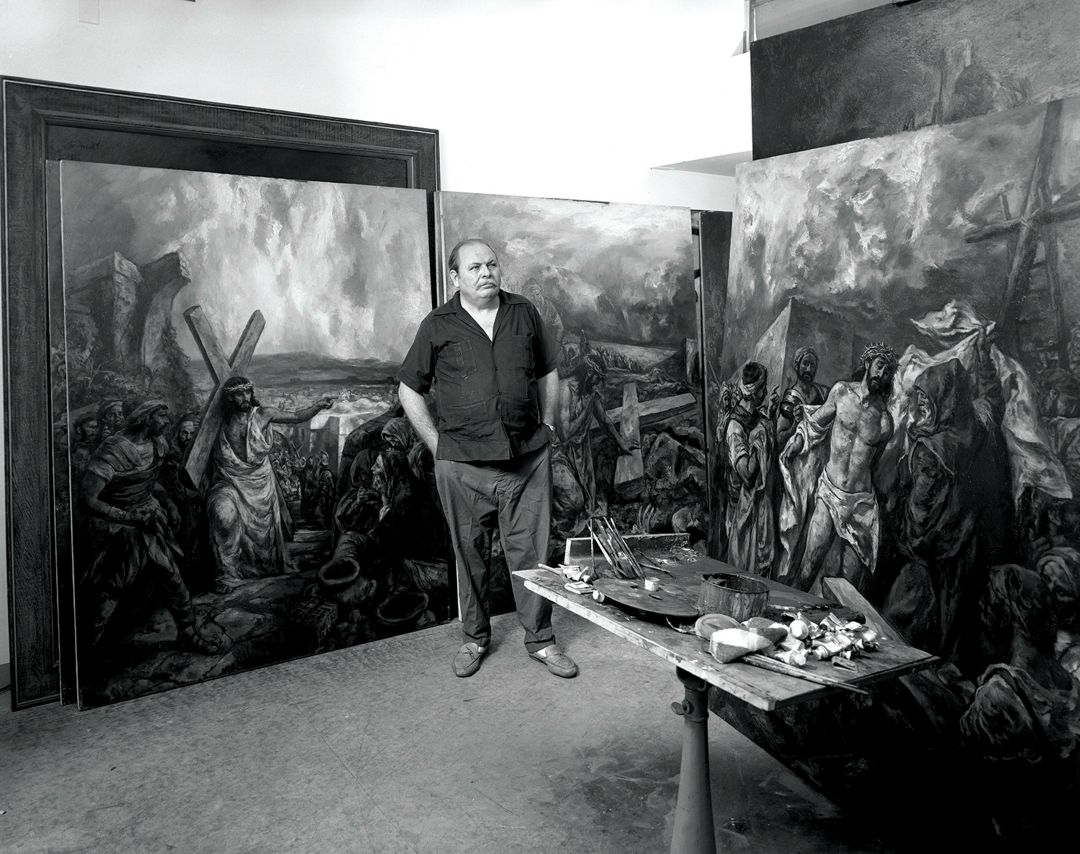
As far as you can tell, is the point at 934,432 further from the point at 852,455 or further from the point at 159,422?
the point at 159,422

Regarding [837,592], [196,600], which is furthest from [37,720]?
[837,592]

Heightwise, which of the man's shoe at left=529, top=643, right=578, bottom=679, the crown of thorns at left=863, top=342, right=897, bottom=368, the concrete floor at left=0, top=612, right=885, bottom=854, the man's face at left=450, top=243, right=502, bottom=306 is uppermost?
the man's face at left=450, top=243, right=502, bottom=306

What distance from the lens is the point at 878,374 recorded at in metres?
2.64

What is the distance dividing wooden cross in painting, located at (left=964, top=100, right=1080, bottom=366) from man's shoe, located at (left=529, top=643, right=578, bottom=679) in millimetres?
2392

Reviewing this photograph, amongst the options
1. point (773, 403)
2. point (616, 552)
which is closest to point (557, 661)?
point (616, 552)

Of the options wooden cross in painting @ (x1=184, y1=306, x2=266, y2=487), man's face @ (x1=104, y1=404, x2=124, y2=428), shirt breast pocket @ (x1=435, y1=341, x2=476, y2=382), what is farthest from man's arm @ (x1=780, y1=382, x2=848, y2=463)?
man's face @ (x1=104, y1=404, x2=124, y2=428)

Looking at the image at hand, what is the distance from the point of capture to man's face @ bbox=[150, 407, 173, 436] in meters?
3.74

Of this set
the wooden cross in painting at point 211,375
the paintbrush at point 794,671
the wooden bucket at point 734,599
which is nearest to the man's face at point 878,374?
the wooden bucket at point 734,599

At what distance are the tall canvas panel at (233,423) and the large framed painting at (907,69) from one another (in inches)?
83.1

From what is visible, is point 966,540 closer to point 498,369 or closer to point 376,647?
point 498,369

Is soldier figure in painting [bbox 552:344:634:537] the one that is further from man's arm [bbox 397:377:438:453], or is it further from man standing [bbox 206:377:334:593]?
man standing [bbox 206:377:334:593]

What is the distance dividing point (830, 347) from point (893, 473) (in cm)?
46

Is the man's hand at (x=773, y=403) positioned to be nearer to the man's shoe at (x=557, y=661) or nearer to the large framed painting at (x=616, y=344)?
the man's shoe at (x=557, y=661)

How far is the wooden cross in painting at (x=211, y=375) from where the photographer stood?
385cm
